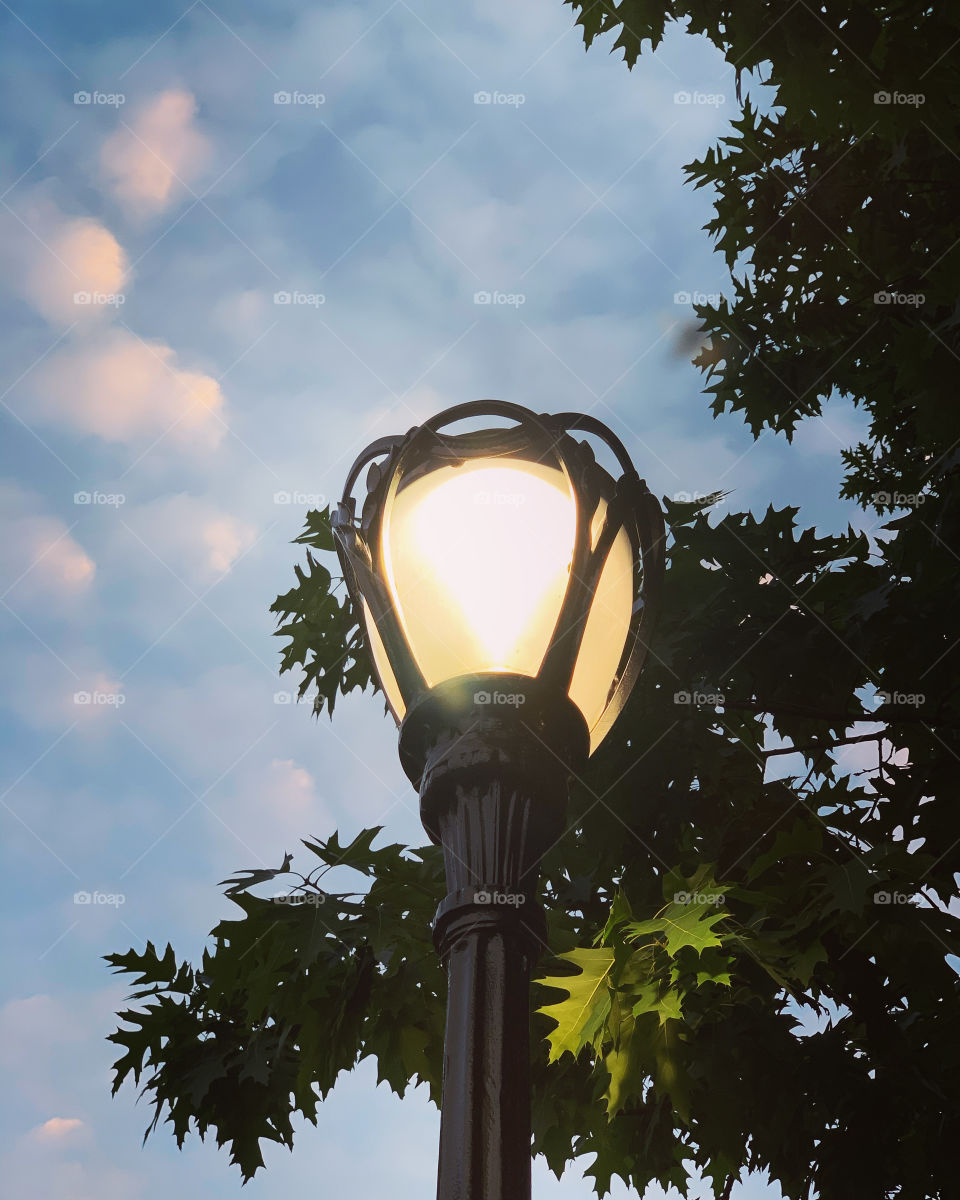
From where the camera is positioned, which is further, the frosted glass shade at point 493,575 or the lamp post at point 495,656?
the frosted glass shade at point 493,575

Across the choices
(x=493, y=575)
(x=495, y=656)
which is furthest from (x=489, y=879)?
(x=493, y=575)

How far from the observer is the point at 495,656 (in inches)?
82.9

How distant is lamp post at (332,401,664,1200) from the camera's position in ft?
5.73

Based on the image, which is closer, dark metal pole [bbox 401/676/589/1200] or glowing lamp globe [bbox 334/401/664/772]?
dark metal pole [bbox 401/676/589/1200]

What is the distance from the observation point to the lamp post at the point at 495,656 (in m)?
1.75

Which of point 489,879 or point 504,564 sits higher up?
point 504,564

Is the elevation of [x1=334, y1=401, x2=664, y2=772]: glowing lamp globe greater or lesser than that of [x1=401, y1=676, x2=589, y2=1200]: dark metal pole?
greater

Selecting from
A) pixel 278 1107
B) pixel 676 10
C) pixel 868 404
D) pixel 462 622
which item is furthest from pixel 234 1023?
pixel 868 404

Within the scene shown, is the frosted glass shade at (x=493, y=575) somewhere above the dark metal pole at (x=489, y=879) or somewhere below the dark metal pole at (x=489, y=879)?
above

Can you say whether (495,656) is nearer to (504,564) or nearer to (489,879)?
(504,564)

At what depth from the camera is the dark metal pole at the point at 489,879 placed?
1659mm

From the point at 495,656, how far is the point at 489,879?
0.44 m

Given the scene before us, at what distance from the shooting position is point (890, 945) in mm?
3873

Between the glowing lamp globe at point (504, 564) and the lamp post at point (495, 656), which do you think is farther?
the glowing lamp globe at point (504, 564)
